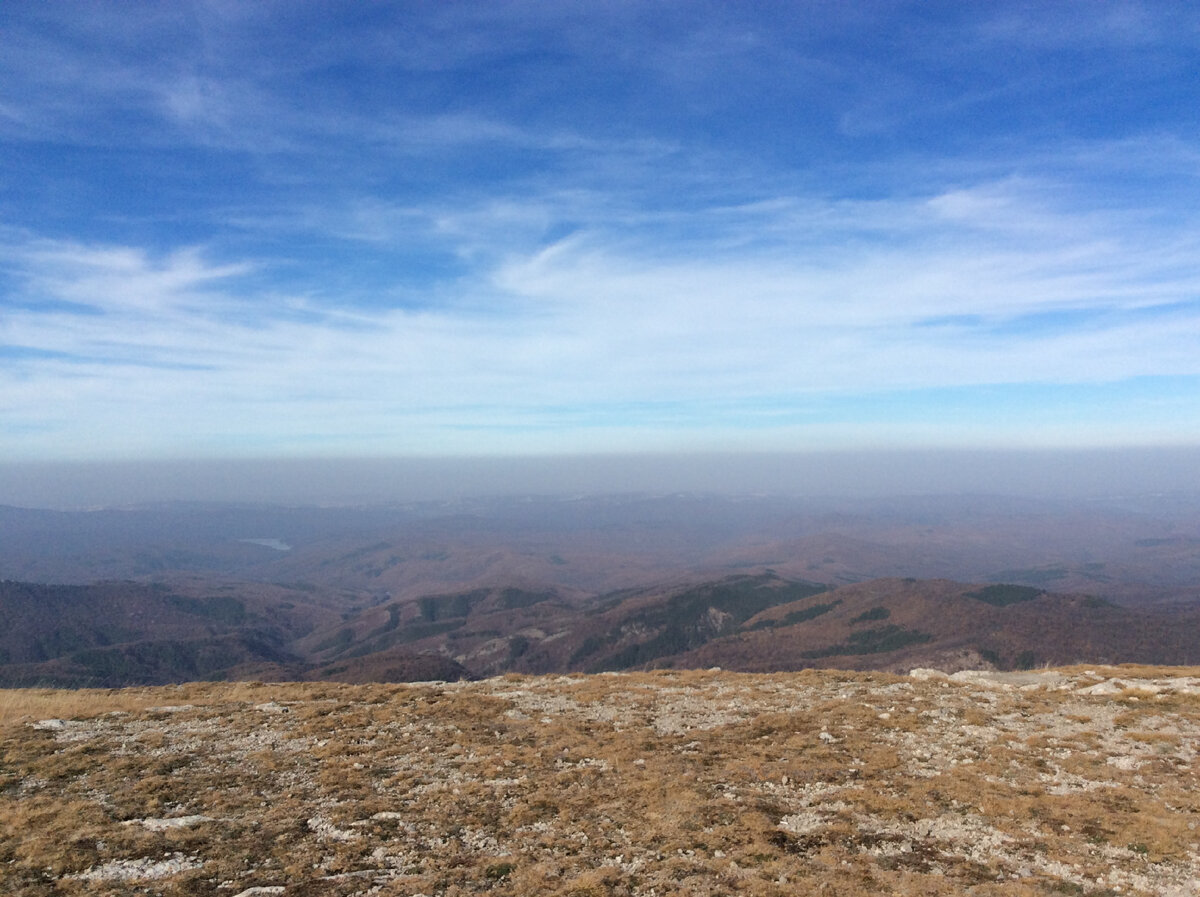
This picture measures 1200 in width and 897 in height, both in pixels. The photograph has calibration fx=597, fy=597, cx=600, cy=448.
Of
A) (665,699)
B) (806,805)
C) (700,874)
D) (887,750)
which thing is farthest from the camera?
(665,699)

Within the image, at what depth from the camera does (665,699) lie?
28.0 metres

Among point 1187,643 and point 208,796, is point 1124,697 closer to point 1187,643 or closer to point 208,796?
point 208,796

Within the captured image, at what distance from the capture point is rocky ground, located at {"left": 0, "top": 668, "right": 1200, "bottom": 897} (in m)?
12.2

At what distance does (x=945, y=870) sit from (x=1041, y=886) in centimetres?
165

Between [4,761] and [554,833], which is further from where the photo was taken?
[4,761]

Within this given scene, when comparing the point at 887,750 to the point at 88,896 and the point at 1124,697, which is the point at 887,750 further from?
the point at 88,896

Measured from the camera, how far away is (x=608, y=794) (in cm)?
1644

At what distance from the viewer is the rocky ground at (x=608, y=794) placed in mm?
12156

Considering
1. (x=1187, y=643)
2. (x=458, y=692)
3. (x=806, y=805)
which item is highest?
(x=806, y=805)

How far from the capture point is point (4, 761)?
1784 centimetres

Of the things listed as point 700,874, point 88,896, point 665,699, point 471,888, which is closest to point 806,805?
point 700,874

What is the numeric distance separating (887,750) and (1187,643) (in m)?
225

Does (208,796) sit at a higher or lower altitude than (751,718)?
higher

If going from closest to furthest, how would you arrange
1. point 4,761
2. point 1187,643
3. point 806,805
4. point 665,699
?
point 806,805
point 4,761
point 665,699
point 1187,643
